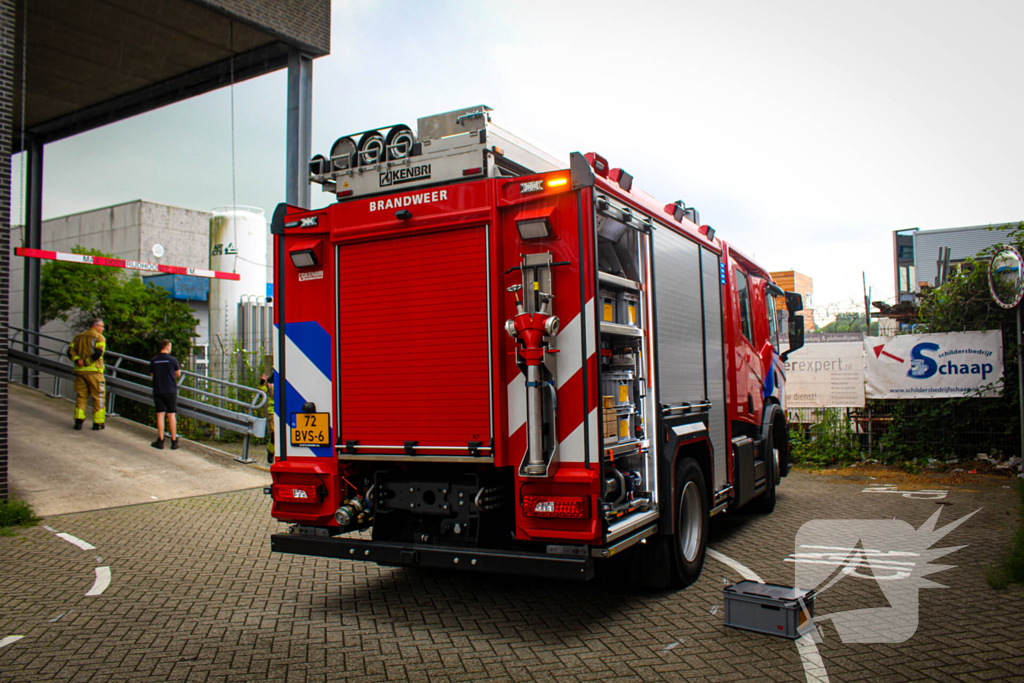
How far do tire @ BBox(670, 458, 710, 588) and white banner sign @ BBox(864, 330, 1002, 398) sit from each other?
8.31 metres

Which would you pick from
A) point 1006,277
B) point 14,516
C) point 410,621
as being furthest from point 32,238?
point 1006,277

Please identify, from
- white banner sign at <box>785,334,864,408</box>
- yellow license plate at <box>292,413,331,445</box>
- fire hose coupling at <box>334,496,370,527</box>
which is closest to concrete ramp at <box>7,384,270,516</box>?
yellow license plate at <box>292,413,331,445</box>

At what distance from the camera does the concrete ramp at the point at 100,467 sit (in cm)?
904

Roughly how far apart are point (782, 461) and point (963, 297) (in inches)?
223

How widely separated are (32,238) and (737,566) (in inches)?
671

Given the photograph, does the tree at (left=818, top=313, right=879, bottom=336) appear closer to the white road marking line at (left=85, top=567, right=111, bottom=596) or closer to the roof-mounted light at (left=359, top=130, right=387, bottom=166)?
the roof-mounted light at (left=359, top=130, right=387, bottom=166)

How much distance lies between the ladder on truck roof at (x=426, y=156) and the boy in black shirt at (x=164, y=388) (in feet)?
24.1

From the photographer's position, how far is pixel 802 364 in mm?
13938

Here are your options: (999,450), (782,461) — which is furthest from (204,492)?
(999,450)

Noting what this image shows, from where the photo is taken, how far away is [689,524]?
19.6 ft

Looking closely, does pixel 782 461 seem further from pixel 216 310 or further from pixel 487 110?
pixel 216 310

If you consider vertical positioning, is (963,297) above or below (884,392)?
above

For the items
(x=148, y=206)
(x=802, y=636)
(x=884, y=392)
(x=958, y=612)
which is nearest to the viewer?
(x=802, y=636)

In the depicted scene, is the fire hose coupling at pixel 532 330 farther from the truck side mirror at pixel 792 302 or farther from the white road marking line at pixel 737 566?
the truck side mirror at pixel 792 302
